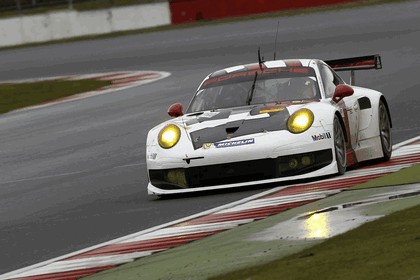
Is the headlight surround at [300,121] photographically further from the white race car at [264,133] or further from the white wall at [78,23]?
the white wall at [78,23]

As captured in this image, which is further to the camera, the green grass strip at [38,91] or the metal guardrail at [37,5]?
the metal guardrail at [37,5]

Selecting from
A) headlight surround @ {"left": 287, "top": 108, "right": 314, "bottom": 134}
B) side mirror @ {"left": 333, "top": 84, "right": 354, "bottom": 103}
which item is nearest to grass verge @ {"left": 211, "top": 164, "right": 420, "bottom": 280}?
headlight surround @ {"left": 287, "top": 108, "right": 314, "bottom": 134}

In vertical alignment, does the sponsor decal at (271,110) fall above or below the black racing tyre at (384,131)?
above

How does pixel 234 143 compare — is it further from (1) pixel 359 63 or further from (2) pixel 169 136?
(1) pixel 359 63

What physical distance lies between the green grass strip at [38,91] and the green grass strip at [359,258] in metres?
18.8

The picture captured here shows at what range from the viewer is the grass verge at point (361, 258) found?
264 inches

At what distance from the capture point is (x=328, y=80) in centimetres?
1308

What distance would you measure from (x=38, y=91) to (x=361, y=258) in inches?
908

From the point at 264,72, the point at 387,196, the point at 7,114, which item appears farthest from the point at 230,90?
the point at 7,114

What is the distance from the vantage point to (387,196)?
396 inches

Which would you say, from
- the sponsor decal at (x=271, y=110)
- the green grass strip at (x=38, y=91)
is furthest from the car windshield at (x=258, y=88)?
the green grass strip at (x=38, y=91)

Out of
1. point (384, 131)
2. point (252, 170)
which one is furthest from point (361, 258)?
point (384, 131)

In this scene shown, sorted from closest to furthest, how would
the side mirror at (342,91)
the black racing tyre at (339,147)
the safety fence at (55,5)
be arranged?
1. the black racing tyre at (339,147)
2. the side mirror at (342,91)
3. the safety fence at (55,5)

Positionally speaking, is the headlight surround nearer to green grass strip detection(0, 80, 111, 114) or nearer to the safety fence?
green grass strip detection(0, 80, 111, 114)
